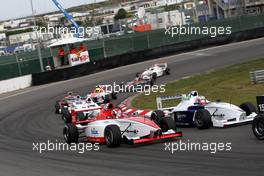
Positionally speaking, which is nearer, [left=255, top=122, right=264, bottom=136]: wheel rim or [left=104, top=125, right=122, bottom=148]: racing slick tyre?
[left=255, top=122, right=264, bottom=136]: wheel rim

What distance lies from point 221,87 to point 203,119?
9686mm

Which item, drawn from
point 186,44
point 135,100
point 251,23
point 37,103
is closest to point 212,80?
point 135,100

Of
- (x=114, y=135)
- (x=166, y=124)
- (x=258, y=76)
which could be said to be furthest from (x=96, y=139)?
(x=258, y=76)

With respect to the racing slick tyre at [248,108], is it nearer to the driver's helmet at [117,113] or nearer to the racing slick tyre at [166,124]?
the racing slick tyre at [166,124]

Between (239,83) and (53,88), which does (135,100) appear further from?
(53,88)

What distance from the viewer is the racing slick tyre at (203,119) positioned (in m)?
14.1

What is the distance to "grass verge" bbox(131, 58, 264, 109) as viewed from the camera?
67.8ft

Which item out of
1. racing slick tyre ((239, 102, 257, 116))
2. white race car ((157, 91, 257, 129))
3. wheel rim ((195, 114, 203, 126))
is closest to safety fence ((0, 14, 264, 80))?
white race car ((157, 91, 257, 129))

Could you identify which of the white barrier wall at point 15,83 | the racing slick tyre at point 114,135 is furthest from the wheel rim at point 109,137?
the white barrier wall at point 15,83

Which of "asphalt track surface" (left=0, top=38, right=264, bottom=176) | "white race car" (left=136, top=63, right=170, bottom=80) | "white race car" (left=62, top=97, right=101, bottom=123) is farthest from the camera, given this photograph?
"white race car" (left=136, top=63, right=170, bottom=80)

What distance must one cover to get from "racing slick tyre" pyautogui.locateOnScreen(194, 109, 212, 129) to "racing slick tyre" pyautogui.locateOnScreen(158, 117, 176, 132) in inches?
34.5

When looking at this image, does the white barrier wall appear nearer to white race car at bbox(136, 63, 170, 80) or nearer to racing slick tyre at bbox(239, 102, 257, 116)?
white race car at bbox(136, 63, 170, 80)

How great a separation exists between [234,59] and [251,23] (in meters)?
16.2

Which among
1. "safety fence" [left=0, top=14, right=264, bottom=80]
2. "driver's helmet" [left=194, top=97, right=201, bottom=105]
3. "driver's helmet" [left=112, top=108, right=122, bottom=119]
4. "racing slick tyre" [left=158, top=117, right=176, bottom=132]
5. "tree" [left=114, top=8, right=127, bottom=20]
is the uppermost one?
"driver's helmet" [left=112, top=108, right=122, bottom=119]
